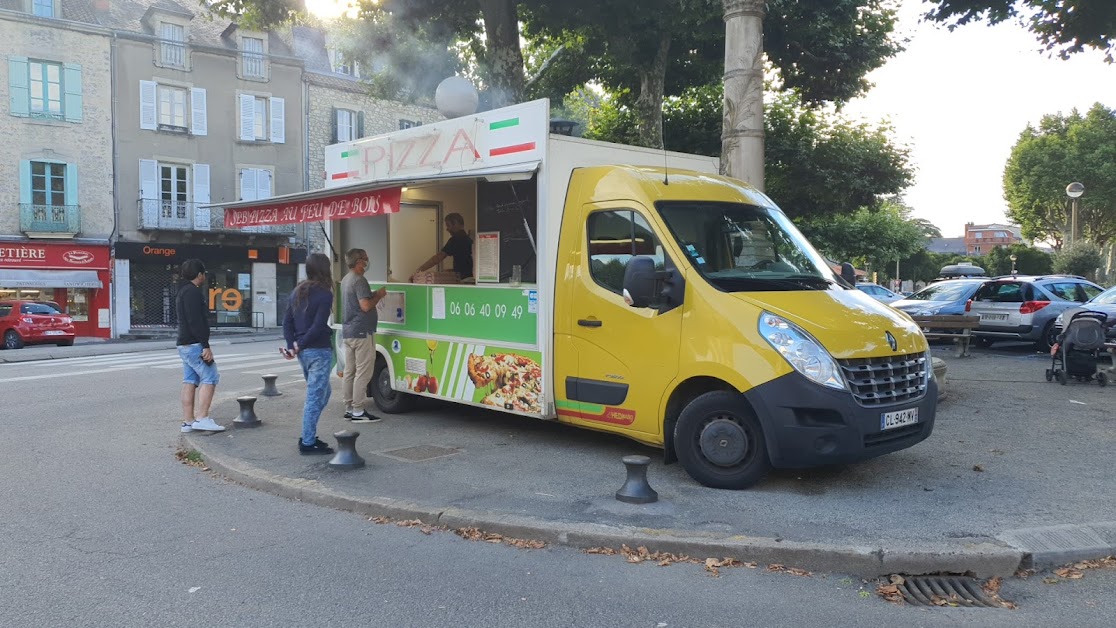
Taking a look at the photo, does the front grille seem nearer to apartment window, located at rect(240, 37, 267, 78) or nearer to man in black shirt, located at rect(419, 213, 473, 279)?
man in black shirt, located at rect(419, 213, 473, 279)

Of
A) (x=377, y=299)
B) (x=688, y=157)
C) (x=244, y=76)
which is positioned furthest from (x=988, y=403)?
(x=244, y=76)

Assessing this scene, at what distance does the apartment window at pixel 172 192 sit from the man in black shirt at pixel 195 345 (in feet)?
86.7

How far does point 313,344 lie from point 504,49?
8953 millimetres

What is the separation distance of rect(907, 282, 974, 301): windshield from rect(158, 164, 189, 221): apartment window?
26.7 metres

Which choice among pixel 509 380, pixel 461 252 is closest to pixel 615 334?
pixel 509 380

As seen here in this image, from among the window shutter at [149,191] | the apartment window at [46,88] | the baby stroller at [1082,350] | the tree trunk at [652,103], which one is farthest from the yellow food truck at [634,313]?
the apartment window at [46,88]

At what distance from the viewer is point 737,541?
488 cm

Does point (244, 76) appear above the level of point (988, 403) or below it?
above

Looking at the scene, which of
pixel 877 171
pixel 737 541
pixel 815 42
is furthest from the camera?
pixel 877 171

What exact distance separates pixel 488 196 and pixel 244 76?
93.5ft

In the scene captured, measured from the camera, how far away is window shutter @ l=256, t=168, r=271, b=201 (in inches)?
1351

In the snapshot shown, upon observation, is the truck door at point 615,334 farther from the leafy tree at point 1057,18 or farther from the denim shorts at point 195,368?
the leafy tree at point 1057,18

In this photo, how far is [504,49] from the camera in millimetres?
14711

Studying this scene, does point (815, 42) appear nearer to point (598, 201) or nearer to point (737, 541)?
point (598, 201)
